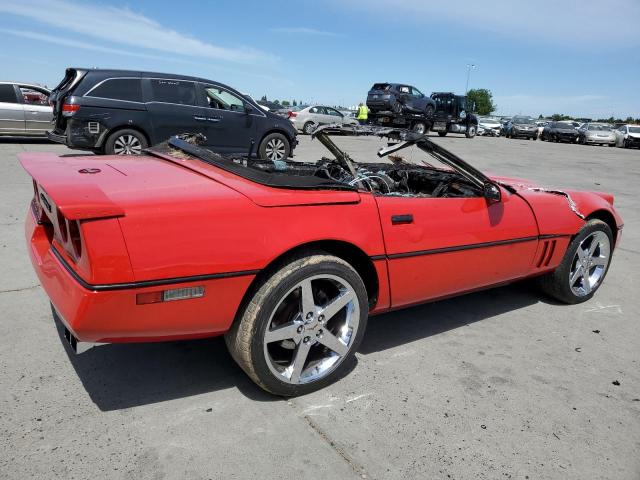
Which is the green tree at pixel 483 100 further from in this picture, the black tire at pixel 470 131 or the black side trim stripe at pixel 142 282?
the black side trim stripe at pixel 142 282

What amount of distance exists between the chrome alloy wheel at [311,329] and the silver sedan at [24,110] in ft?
40.9

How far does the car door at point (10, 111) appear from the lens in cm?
1214

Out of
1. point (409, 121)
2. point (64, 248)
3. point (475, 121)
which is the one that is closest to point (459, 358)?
point (64, 248)

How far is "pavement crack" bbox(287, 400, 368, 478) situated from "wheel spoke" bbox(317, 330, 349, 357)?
0.35m

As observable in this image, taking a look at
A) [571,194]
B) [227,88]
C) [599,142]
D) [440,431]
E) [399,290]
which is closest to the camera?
[440,431]

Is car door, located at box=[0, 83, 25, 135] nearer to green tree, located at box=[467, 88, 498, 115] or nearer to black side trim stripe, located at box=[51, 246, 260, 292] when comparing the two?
black side trim stripe, located at box=[51, 246, 260, 292]

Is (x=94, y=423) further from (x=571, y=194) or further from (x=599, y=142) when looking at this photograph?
(x=599, y=142)

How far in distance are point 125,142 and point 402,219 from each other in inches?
278

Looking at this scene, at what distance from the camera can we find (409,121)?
25.4 metres

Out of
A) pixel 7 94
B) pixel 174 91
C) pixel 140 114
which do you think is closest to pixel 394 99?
pixel 7 94

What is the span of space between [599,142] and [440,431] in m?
31.7

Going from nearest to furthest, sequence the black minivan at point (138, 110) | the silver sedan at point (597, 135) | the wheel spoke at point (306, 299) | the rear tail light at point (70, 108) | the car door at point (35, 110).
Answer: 1. the wheel spoke at point (306, 299)
2. the rear tail light at point (70, 108)
3. the black minivan at point (138, 110)
4. the car door at point (35, 110)
5. the silver sedan at point (597, 135)

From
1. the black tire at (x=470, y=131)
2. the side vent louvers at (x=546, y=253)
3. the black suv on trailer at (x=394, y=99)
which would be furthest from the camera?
the black tire at (x=470, y=131)

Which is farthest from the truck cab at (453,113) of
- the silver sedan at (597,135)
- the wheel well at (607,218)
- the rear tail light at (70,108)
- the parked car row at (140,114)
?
the wheel well at (607,218)
